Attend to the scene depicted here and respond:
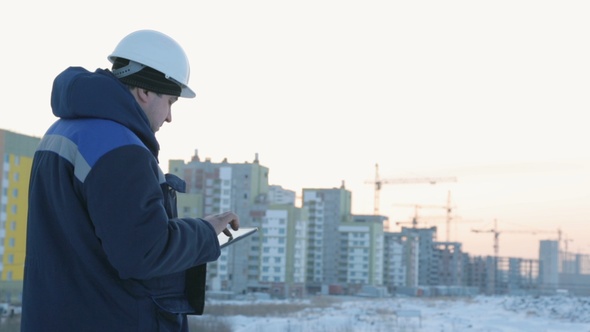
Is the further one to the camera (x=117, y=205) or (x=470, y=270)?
(x=470, y=270)

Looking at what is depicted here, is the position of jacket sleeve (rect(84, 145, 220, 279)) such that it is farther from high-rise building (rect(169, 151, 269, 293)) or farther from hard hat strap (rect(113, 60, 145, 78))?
high-rise building (rect(169, 151, 269, 293))

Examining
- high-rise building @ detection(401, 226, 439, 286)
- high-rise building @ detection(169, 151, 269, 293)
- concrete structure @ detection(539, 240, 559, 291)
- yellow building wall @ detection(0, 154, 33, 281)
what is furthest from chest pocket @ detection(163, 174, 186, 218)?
concrete structure @ detection(539, 240, 559, 291)

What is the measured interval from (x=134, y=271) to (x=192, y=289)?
16cm

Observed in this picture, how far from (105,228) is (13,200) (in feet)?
159

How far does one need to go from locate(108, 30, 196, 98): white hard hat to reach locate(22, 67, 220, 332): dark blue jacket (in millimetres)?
87

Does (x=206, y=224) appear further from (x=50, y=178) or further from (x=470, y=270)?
(x=470, y=270)

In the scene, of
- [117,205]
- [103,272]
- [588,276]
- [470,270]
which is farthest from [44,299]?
[470,270]

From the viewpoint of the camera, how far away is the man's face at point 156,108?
1.60 metres

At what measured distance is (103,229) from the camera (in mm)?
1402

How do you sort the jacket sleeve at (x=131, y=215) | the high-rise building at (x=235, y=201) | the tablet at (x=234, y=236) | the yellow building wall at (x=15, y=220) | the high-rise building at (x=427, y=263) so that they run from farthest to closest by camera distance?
the high-rise building at (x=427, y=263) < the high-rise building at (x=235, y=201) < the yellow building wall at (x=15, y=220) < the tablet at (x=234, y=236) < the jacket sleeve at (x=131, y=215)

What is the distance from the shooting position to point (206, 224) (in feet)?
5.13

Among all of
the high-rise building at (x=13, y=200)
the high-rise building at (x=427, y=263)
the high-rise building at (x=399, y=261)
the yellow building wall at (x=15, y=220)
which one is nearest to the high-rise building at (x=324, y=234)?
the high-rise building at (x=399, y=261)

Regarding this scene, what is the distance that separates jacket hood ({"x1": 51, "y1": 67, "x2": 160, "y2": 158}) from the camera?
1495mm

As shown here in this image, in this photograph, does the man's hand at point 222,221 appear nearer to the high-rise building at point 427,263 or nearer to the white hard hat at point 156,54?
the white hard hat at point 156,54
